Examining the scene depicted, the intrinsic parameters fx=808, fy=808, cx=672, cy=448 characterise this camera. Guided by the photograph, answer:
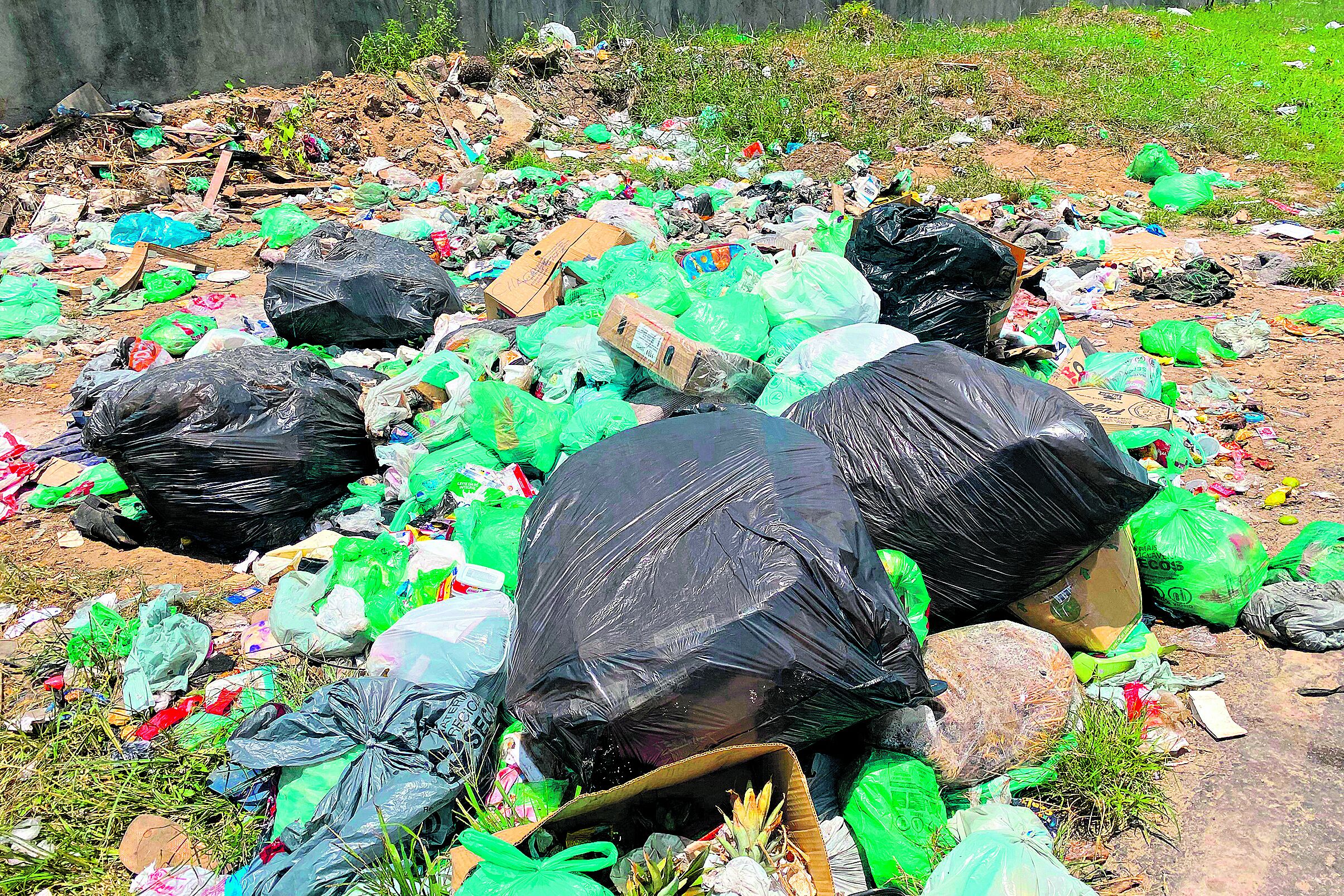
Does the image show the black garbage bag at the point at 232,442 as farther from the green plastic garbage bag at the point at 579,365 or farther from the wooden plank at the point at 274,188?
the wooden plank at the point at 274,188

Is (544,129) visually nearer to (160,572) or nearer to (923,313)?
(923,313)

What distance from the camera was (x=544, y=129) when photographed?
26.5 ft

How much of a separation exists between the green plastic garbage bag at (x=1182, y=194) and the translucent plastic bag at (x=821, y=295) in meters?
4.52

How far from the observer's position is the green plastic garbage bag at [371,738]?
1.76 m

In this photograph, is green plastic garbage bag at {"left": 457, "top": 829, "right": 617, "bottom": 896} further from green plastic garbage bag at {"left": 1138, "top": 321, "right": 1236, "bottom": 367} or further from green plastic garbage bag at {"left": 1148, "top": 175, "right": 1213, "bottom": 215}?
green plastic garbage bag at {"left": 1148, "top": 175, "right": 1213, "bottom": 215}

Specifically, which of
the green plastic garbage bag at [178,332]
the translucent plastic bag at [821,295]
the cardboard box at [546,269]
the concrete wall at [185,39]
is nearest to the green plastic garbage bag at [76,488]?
the green plastic garbage bag at [178,332]

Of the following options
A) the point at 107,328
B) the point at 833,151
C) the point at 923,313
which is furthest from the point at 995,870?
the point at 833,151

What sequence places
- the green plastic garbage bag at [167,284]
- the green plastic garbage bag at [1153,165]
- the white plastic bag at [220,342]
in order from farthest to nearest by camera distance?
the green plastic garbage bag at [1153,165] < the green plastic garbage bag at [167,284] < the white plastic bag at [220,342]

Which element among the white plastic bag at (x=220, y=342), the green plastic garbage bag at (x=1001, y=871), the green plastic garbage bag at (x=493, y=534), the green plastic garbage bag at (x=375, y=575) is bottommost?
the green plastic garbage bag at (x=1001, y=871)

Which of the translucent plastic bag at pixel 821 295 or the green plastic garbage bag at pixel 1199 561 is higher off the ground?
the translucent plastic bag at pixel 821 295

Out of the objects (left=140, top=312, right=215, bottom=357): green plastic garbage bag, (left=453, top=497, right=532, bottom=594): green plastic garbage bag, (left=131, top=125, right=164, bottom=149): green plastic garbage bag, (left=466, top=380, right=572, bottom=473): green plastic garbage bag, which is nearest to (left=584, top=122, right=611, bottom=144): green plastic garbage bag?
(left=131, top=125, right=164, bottom=149): green plastic garbage bag

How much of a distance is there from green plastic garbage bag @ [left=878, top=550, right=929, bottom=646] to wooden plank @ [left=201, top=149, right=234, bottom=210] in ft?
20.0

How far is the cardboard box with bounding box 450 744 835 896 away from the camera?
1.57 metres

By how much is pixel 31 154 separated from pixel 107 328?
9.58 ft
